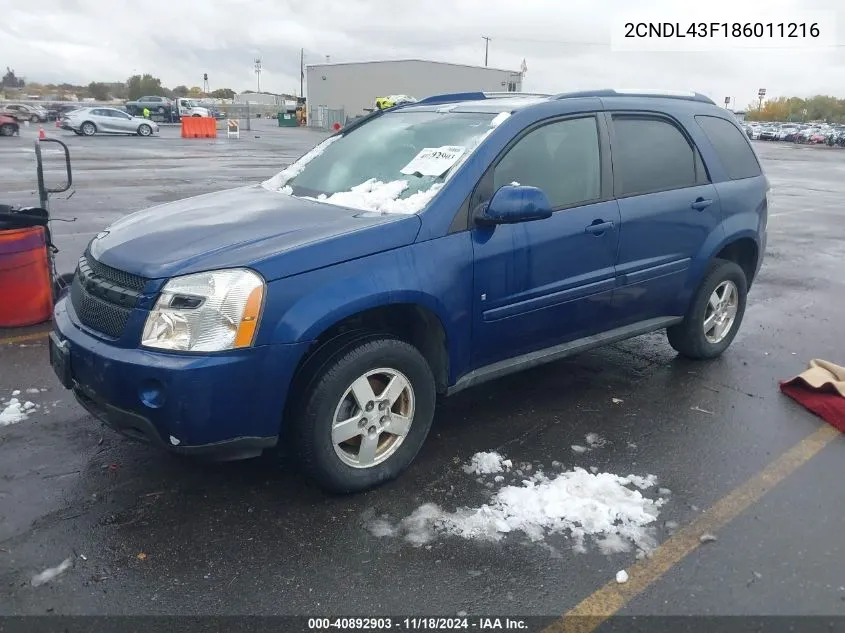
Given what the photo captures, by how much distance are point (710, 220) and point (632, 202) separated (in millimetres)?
851

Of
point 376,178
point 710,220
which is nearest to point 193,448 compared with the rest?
point 376,178

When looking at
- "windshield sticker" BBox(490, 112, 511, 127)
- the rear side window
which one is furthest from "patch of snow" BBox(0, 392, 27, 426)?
the rear side window

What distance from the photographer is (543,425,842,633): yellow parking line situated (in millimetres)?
2666

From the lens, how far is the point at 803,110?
354 ft

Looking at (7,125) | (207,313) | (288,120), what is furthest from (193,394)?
(288,120)

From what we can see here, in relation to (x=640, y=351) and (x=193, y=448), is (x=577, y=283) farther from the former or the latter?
(x=193, y=448)

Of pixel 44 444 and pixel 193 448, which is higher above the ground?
pixel 193 448

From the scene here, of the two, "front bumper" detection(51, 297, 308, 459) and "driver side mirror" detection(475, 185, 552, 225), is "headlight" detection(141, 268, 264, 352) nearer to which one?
"front bumper" detection(51, 297, 308, 459)

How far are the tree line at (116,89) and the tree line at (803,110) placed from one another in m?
82.0

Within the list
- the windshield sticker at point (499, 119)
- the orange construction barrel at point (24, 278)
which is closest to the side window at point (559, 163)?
the windshield sticker at point (499, 119)

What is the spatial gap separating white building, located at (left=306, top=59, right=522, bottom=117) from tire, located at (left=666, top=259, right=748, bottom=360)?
5264cm

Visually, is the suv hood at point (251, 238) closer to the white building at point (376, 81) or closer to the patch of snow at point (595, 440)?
the patch of snow at point (595, 440)

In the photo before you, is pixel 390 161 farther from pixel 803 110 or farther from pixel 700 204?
pixel 803 110

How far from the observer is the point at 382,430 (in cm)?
341
